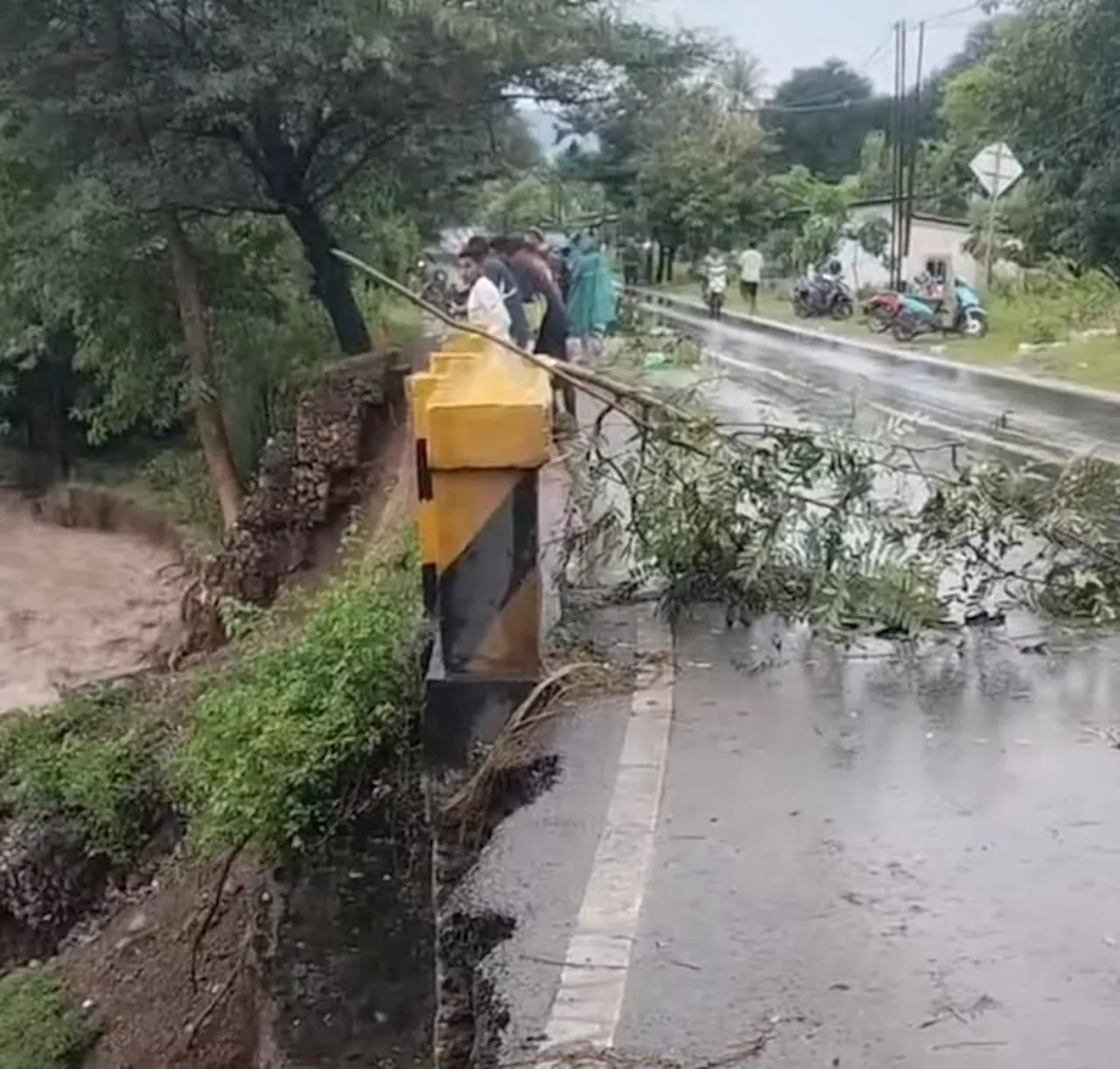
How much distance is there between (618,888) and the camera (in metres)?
4.02

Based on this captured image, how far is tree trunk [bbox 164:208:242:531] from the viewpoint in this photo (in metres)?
18.1

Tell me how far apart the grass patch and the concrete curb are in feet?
39.0

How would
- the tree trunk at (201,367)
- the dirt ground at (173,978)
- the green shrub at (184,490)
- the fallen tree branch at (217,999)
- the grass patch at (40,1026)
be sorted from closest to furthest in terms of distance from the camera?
1. the dirt ground at (173,978)
2. the fallen tree branch at (217,999)
3. the grass patch at (40,1026)
4. the tree trunk at (201,367)
5. the green shrub at (184,490)

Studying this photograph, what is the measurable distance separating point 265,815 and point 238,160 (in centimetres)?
1373

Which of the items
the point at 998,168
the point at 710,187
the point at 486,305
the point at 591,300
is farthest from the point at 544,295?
the point at 710,187

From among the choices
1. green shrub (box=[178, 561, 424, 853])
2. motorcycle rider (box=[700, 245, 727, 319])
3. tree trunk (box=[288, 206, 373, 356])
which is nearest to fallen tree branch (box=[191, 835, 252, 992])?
green shrub (box=[178, 561, 424, 853])

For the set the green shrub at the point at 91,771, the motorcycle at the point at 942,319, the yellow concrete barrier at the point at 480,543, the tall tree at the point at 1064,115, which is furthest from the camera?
the motorcycle at the point at 942,319

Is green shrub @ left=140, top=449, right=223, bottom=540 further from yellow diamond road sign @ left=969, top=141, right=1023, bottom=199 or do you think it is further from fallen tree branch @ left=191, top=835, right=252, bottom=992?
fallen tree branch @ left=191, top=835, right=252, bottom=992

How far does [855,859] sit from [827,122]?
72113 mm

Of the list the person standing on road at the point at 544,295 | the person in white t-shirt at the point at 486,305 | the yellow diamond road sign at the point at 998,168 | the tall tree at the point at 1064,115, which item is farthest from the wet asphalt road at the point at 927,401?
the yellow diamond road sign at the point at 998,168

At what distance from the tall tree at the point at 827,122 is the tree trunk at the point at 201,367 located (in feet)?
168

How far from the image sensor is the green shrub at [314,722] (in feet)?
20.1

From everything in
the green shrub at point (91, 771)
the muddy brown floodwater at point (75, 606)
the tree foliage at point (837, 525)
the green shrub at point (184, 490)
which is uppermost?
the tree foliage at point (837, 525)

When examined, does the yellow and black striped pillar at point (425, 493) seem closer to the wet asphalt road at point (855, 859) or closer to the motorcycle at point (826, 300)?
the wet asphalt road at point (855, 859)
